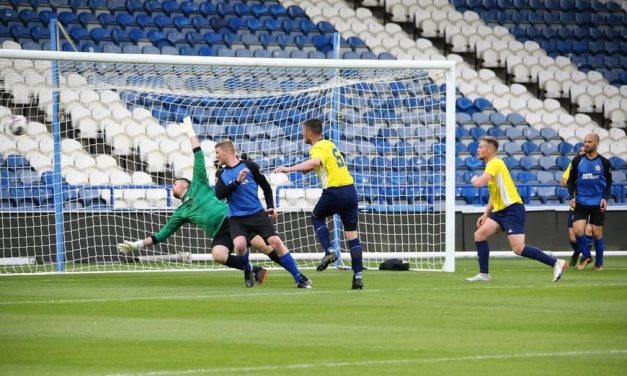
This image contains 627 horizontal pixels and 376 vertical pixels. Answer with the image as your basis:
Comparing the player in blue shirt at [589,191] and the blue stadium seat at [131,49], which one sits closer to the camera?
the player in blue shirt at [589,191]

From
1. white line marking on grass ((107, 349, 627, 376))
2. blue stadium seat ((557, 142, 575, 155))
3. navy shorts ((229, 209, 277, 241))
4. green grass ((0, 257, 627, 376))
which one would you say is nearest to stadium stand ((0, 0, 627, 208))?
blue stadium seat ((557, 142, 575, 155))

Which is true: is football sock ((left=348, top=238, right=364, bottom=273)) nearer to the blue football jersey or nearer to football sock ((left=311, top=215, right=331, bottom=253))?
football sock ((left=311, top=215, right=331, bottom=253))

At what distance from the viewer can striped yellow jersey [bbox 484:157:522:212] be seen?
1480 centimetres

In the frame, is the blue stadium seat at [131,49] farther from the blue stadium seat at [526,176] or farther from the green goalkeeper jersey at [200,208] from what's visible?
the green goalkeeper jersey at [200,208]

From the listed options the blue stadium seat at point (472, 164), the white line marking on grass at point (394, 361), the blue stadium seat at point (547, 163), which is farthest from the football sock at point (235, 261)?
the blue stadium seat at point (547, 163)

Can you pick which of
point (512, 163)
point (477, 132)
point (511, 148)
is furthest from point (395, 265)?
point (511, 148)

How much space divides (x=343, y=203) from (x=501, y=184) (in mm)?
2239

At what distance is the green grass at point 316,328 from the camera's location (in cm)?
771

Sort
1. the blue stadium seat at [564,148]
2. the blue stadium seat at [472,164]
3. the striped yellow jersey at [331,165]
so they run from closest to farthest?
the striped yellow jersey at [331,165], the blue stadium seat at [472,164], the blue stadium seat at [564,148]

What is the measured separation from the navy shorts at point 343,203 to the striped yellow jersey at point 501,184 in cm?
191

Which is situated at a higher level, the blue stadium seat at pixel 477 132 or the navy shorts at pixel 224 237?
the blue stadium seat at pixel 477 132

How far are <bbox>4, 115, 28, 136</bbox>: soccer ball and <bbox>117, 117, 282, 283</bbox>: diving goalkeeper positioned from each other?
4131 millimetres

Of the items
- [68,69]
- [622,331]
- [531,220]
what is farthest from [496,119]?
[622,331]

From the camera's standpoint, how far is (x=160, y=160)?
71.1 ft
